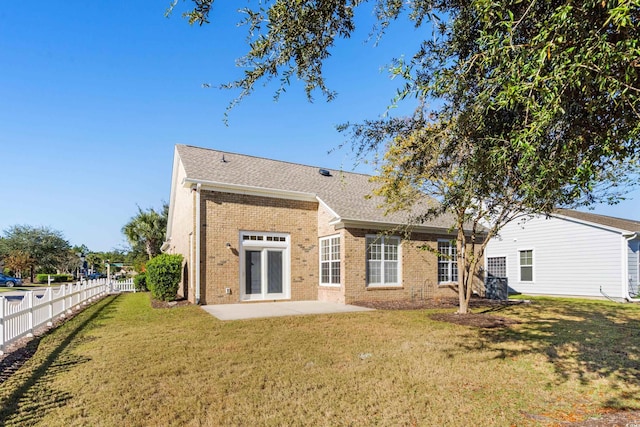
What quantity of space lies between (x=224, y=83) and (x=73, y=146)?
13.8 m

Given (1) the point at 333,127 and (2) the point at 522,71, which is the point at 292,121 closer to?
(1) the point at 333,127

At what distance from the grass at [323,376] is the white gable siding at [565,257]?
10.4 metres

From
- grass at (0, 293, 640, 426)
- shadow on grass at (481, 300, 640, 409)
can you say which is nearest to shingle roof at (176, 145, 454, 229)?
shadow on grass at (481, 300, 640, 409)

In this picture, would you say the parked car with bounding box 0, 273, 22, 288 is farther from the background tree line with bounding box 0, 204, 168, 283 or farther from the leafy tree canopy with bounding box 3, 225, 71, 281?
the leafy tree canopy with bounding box 3, 225, 71, 281

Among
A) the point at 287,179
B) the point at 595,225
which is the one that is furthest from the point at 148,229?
the point at 595,225

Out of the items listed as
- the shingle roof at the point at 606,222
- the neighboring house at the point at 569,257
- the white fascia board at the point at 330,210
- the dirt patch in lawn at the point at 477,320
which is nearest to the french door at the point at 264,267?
the white fascia board at the point at 330,210

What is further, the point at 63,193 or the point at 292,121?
the point at 63,193

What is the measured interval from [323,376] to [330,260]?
9.92 metres

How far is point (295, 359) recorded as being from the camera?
632cm

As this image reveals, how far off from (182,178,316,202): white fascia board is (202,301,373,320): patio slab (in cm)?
442

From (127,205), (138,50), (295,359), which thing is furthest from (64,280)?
(295,359)


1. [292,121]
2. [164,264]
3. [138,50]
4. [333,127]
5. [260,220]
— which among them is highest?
[138,50]

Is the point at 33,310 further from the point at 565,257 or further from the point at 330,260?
the point at 565,257

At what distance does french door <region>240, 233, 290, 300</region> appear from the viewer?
47.9 ft
